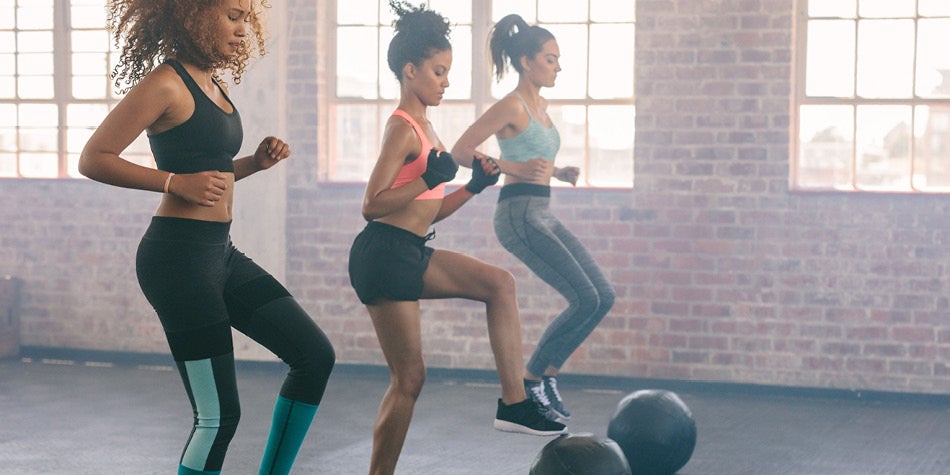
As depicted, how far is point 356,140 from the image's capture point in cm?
740

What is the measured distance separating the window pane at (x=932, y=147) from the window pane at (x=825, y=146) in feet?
1.12

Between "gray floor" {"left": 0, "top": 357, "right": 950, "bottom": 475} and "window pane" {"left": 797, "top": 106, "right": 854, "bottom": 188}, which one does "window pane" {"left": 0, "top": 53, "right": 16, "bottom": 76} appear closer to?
"gray floor" {"left": 0, "top": 357, "right": 950, "bottom": 475}

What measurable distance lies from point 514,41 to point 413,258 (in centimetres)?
204

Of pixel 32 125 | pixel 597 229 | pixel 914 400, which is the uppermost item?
pixel 32 125

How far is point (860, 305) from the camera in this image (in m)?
6.61

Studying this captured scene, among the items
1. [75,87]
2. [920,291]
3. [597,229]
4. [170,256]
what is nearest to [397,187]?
[170,256]

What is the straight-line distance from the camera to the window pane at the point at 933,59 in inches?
257

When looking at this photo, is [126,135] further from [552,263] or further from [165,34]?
[552,263]

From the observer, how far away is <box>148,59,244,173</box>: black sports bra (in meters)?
2.99

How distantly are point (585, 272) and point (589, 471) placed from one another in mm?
1843

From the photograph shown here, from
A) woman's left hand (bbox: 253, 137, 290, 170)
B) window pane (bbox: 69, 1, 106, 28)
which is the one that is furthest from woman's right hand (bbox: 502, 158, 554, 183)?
window pane (bbox: 69, 1, 106, 28)

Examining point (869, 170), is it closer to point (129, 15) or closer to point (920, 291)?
point (920, 291)

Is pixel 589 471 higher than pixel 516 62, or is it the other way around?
pixel 516 62

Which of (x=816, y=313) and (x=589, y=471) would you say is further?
(x=816, y=313)
